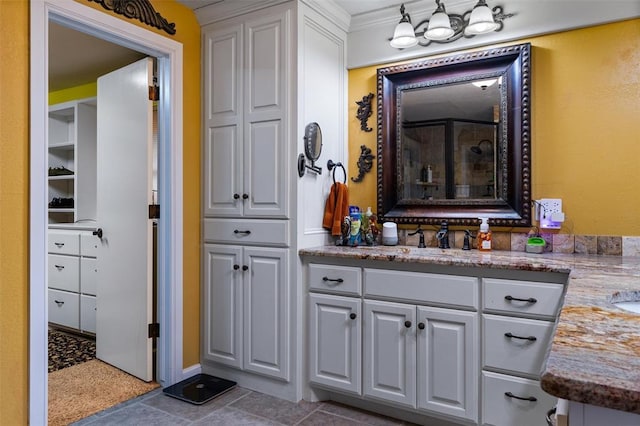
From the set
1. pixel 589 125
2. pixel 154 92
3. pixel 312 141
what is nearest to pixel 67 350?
pixel 154 92

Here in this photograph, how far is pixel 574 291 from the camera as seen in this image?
1.15 m

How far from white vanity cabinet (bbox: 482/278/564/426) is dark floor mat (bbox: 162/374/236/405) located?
147cm

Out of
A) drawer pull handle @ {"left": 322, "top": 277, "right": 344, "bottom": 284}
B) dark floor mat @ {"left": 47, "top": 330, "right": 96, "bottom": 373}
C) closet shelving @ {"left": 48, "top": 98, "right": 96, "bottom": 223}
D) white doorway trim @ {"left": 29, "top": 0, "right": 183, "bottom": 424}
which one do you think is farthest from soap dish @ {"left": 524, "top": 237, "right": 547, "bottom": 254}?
closet shelving @ {"left": 48, "top": 98, "right": 96, "bottom": 223}

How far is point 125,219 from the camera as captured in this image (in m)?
2.77

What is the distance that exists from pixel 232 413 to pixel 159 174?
4.79ft

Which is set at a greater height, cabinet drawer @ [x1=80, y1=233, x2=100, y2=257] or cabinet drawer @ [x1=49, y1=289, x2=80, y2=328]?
cabinet drawer @ [x1=80, y1=233, x2=100, y2=257]

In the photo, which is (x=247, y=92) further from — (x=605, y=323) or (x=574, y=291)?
(x=605, y=323)

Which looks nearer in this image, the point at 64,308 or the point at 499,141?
the point at 499,141

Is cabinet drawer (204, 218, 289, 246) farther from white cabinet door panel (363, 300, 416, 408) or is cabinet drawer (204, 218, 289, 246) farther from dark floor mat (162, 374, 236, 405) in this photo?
dark floor mat (162, 374, 236, 405)

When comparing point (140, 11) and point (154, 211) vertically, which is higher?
point (140, 11)

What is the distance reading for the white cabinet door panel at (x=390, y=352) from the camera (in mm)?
2094

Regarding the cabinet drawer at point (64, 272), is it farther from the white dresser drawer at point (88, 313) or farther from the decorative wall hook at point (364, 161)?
the decorative wall hook at point (364, 161)

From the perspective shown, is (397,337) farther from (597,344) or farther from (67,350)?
(67,350)

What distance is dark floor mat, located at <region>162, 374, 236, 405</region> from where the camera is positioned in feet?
7.87
